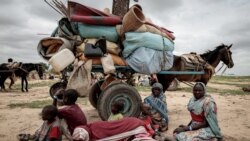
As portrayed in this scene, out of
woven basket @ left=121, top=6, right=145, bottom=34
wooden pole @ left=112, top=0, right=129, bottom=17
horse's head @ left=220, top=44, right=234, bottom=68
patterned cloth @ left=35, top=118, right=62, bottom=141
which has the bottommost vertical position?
patterned cloth @ left=35, top=118, right=62, bottom=141

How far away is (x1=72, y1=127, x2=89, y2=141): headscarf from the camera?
3.98 metres

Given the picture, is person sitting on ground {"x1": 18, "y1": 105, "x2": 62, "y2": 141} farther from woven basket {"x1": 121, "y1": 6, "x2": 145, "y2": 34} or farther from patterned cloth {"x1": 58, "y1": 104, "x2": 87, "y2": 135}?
woven basket {"x1": 121, "y1": 6, "x2": 145, "y2": 34}

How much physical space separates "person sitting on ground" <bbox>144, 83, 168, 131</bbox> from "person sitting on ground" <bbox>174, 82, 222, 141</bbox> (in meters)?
1.03

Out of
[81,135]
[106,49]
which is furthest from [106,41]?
[81,135]

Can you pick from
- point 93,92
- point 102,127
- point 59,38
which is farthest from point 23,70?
point 102,127

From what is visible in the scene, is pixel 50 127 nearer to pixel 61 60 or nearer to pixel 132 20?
pixel 61 60

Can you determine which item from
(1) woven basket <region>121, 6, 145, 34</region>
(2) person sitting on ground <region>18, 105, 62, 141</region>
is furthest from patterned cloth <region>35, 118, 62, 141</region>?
(1) woven basket <region>121, 6, 145, 34</region>

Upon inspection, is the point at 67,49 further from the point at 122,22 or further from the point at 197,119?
the point at 197,119

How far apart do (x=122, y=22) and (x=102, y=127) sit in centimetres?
303

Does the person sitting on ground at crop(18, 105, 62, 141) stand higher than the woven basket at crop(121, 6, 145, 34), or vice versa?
the woven basket at crop(121, 6, 145, 34)

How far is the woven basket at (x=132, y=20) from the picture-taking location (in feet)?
20.7

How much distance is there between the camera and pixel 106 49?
6473 millimetres

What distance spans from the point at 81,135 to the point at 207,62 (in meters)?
6.01

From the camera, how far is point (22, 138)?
4996mm
